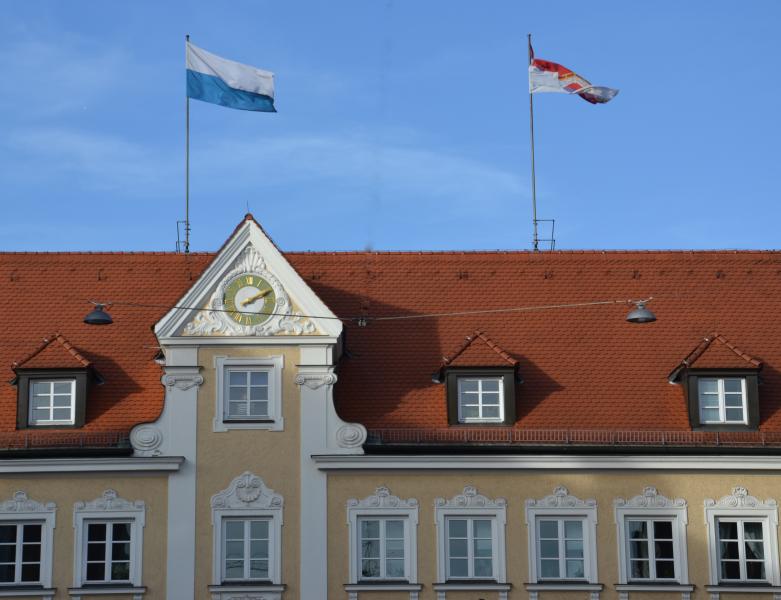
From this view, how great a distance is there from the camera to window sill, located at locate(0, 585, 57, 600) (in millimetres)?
44938

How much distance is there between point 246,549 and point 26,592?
564 centimetres

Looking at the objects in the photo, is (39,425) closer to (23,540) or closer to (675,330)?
(23,540)

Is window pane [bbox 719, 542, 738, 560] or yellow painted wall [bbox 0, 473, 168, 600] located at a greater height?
yellow painted wall [bbox 0, 473, 168, 600]

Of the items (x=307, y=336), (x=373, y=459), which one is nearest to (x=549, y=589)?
(x=373, y=459)

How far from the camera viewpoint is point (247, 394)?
46.8 m

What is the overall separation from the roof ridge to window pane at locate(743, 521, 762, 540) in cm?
1782

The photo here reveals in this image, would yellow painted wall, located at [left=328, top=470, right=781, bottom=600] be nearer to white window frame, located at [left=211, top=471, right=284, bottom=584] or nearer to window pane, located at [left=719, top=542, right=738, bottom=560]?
window pane, located at [left=719, top=542, right=738, bottom=560]

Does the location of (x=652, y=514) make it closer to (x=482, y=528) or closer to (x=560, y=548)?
(x=560, y=548)

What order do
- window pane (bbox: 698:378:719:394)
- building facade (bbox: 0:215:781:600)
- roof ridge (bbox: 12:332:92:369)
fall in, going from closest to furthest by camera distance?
Answer: building facade (bbox: 0:215:781:600) → roof ridge (bbox: 12:332:92:369) → window pane (bbox: 698:378:719:394)

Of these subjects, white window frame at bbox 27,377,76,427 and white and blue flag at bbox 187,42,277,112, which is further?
white and blue flag at bbox 187,42,277,112

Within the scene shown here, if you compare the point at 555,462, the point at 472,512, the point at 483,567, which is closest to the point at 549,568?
the point at 483,567

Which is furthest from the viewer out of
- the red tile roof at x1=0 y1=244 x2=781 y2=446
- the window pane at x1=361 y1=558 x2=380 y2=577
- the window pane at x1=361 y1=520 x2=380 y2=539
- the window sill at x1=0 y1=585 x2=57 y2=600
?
the red tile roof at x1=0 y1=244 x2=781 y2=446

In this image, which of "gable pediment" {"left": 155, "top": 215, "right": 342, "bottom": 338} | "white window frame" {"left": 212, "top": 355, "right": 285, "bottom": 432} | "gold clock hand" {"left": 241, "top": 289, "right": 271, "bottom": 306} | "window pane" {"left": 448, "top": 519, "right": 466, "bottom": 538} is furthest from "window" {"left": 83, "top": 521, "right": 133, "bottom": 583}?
"window pane" {"left": 448, "top": 519, "right": 466, "bottom": 538}

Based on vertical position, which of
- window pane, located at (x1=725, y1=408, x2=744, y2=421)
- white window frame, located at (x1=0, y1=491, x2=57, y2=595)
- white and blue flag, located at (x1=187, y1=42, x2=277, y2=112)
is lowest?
white window frame, located at (x1=0, y1=491, x2=57, y2=595)
